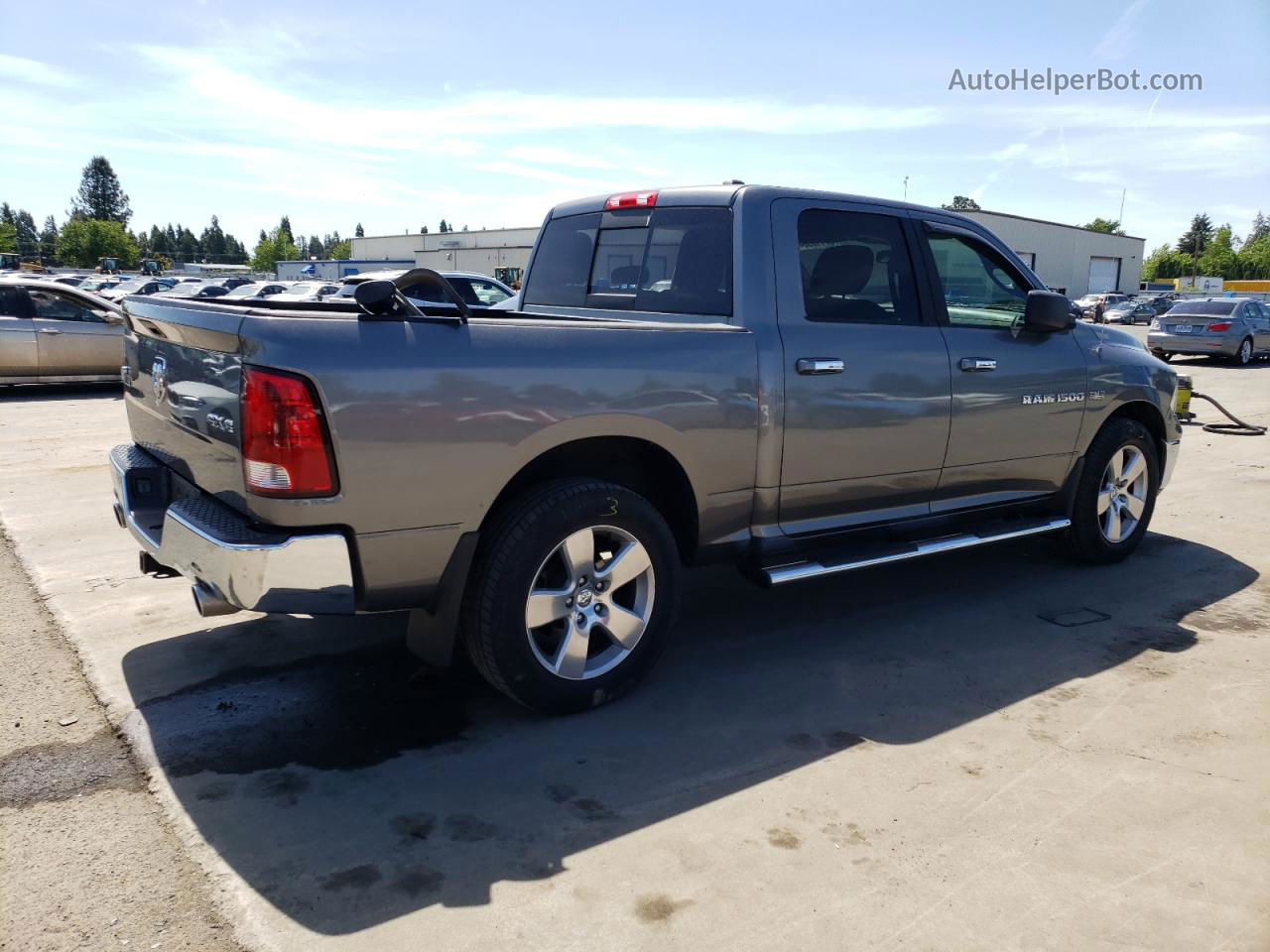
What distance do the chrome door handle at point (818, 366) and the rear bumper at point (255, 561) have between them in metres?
1.98

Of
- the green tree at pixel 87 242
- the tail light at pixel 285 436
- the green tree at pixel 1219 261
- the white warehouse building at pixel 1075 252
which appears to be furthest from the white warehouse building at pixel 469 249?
the green tree at pixel 1219 261

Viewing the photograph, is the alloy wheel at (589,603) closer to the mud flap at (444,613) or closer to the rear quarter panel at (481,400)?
the mud flap at (444,613)

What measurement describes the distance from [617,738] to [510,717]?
431 mm

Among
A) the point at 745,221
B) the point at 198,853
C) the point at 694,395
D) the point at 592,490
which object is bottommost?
the point at 198,853

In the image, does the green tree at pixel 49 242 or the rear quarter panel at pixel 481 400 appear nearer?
the rear quarter panel at pixel 481 400

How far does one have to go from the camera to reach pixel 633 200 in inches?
183

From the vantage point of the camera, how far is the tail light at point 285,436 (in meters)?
2.90

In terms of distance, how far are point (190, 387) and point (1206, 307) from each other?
23.2 meters

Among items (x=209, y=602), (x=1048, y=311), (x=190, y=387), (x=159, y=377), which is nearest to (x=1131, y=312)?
(x=1048, y=311)

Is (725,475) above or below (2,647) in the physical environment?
above

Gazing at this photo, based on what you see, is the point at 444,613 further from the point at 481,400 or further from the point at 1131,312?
the point at 1131,312

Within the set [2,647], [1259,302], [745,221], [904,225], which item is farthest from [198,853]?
[1259,302]

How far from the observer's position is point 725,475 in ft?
12.7

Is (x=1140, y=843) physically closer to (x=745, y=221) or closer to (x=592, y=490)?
(x=592, y=490)
